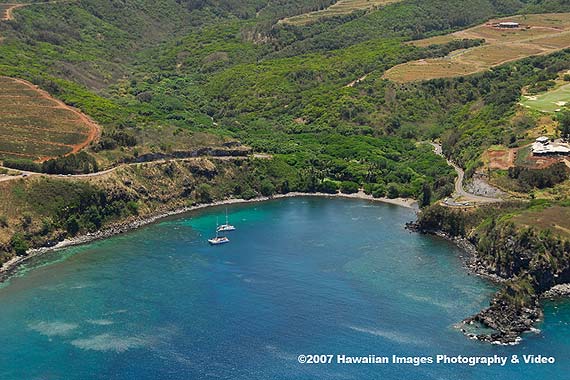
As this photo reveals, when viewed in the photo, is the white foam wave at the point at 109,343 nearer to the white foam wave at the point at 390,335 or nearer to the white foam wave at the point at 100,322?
the white foam wave at the point at 100,322

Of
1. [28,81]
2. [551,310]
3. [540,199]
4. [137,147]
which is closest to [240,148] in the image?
[137,147]

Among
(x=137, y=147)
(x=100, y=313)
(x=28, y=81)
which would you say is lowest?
(x=100, y=313)

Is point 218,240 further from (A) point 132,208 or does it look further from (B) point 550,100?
(B) point 550,100

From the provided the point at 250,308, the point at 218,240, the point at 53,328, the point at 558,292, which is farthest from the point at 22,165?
the point at 558,292

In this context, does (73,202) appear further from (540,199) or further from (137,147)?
(540,199)

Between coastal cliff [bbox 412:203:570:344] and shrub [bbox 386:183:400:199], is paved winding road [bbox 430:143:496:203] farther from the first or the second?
shrub [bbox 386:183:400:199]

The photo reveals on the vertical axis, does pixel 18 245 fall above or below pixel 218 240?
above
